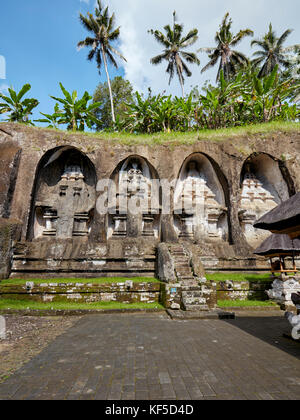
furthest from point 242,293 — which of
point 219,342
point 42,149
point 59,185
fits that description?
point 42,149

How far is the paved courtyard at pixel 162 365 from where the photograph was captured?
2865mm

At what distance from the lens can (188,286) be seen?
25.6 feet

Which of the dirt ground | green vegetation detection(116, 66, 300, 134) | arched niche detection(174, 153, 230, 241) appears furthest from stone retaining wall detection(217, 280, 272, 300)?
green vegetation detection(116, 66, 300, 134)

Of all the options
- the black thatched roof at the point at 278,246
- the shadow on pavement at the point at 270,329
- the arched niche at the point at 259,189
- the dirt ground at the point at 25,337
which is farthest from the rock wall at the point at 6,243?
the arched niche at the point at 259,189

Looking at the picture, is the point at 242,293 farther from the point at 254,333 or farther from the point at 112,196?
the point at 112,196

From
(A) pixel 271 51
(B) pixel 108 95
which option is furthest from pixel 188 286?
(A) pixel 271 51

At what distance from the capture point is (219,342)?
4.74 metres

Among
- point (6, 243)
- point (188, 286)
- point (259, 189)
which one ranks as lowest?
point (188, 286)

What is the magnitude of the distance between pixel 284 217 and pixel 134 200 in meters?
9.20

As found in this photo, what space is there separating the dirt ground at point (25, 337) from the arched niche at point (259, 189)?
10751mm

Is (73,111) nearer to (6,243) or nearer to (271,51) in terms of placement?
(6,243)

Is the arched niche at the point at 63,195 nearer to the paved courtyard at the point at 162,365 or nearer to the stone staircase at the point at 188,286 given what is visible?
the stone staircase at the point at 188,286

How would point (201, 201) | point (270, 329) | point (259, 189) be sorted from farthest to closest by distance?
point (259, 189), point (201, 201), point (270, 329)

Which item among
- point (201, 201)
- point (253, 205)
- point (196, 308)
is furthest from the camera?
point (253, 205)
